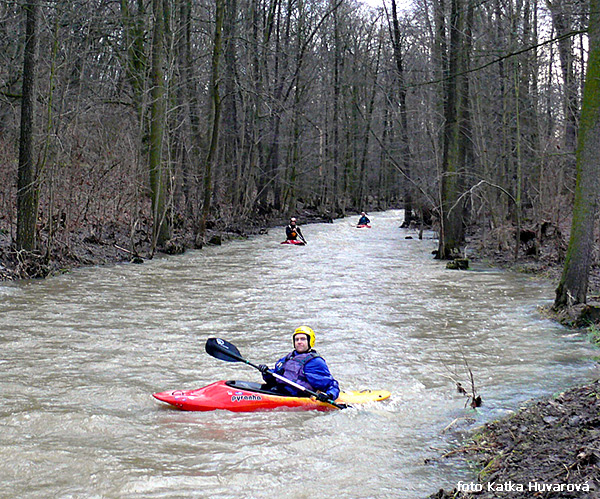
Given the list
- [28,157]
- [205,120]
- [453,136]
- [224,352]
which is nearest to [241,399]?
[224,352]

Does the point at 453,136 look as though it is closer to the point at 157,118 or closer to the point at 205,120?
the point at 157,118

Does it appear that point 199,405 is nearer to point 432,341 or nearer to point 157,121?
point 432,341

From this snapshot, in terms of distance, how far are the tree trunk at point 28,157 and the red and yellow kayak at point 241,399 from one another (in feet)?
26.6

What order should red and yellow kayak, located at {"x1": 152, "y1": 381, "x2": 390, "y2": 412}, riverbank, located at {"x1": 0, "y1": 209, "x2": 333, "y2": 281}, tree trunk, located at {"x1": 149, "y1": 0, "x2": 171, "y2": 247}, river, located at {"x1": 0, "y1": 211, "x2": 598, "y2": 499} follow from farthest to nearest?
tree trunk, located at {"x1": 149, "y1": 0, "x2": 171, "y2": 247}
riverbank, located at {"x1": 0, "y1": 209, "x2": 333, "y2": 281}
red and yellow kayak, located at {"x1": 152, "y1": 381, "x2": 390, "y2": 412}
river, located at {"x1": 0, "y1": 211, "x2": 598, "y2": 499}

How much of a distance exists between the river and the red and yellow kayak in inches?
4.1

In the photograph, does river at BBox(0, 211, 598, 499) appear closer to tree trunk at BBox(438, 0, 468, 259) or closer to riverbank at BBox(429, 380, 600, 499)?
riverbank at BBox(429, 380, 600, 499)

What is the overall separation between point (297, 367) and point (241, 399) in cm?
73

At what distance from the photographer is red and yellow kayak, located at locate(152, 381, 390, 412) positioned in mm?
6344

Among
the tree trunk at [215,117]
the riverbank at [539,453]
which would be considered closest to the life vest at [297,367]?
the riverbank at [539,453]

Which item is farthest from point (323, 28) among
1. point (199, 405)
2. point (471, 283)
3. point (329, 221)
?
point (199, 405)

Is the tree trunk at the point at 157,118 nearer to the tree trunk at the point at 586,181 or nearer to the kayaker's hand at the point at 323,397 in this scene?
the tree trunk at the point at 586,181

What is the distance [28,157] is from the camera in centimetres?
1323

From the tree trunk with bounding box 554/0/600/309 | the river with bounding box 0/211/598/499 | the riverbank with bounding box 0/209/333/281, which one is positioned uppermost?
the tree trunk with bounding box 554/0/600/309

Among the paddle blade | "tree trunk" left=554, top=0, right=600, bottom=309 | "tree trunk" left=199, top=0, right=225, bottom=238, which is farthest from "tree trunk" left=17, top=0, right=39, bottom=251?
"tree trunk" left=554, top=0, right=600, bottom=309
